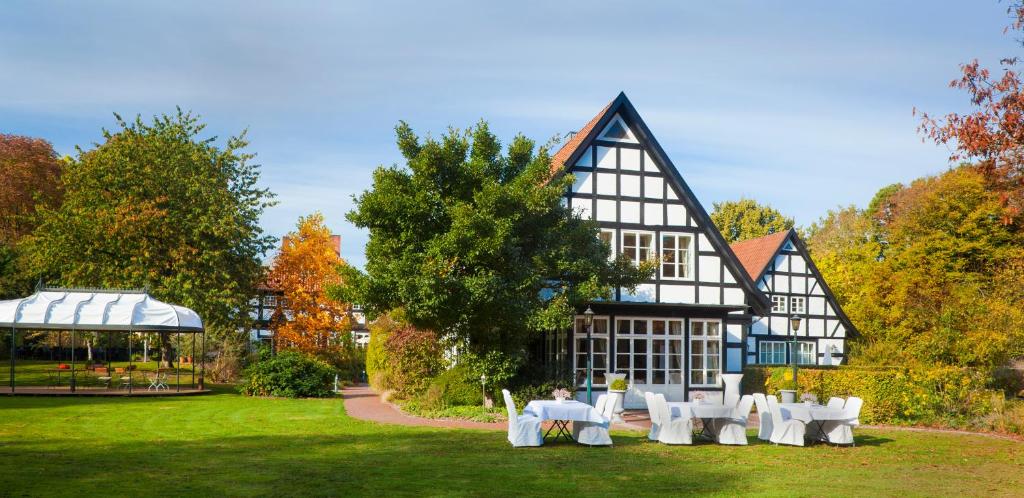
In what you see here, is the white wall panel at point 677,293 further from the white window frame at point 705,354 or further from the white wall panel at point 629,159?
the white wall panel at point 629,159

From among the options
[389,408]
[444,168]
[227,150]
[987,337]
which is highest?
[227,150]

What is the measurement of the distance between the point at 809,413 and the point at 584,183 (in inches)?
414

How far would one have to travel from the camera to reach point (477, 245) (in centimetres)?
1945

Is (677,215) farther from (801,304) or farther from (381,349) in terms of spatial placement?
(801,304)

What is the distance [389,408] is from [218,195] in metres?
13.5

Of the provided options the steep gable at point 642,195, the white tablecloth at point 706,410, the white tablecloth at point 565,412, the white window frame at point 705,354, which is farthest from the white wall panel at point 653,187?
the white tablecloth at point 565,412

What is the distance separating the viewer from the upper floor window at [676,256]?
24359mm

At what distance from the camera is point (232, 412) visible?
62.3ft

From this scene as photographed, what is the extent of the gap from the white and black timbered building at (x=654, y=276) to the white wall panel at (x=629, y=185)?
0.03 meters

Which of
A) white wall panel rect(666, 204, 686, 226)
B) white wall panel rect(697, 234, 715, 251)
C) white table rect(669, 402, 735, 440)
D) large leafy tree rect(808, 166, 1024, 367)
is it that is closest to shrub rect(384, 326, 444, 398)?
white wall panel rect(666, 204, 686, 226)

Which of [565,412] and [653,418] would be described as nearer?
[565,412]

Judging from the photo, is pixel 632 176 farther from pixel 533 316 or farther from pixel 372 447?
pixel 372 447

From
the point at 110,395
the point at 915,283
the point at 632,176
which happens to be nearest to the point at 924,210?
the point at 915,283

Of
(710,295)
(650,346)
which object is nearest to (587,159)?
(710,295)
